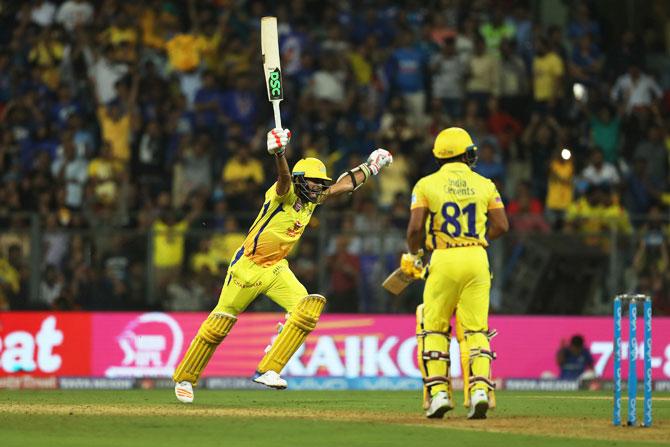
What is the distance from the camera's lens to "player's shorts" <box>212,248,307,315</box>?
14648 millimetres

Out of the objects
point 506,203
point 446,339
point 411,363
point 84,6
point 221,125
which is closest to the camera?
point 446,339

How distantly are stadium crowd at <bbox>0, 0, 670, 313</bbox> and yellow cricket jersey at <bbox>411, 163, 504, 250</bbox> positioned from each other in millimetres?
7985

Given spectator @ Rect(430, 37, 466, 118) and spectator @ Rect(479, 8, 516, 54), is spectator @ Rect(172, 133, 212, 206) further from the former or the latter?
spectator @ Rect(479, 8, 516, 54)

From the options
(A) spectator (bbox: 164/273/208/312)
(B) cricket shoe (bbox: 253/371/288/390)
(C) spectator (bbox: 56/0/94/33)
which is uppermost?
(C) spectator (bbox: 56/0/94/33)

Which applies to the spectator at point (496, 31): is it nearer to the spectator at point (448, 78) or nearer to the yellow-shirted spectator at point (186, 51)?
the spectator at point (448, 78)

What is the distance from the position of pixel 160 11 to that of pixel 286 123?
134 inches

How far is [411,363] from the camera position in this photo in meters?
20.7

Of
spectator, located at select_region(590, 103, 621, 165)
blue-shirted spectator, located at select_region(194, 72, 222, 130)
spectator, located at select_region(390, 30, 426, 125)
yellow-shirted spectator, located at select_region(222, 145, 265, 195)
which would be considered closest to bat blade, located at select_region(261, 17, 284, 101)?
yellow-shirted spectator, located at select_region(222, 145, 265, 195)

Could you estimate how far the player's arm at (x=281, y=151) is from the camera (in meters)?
13.8

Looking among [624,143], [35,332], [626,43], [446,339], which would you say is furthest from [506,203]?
[446,339]

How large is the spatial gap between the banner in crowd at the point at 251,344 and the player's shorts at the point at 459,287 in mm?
8014

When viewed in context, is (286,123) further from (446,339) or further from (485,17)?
(446,339)

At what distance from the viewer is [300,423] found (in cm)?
1260

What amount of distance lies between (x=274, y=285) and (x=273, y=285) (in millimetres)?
12
